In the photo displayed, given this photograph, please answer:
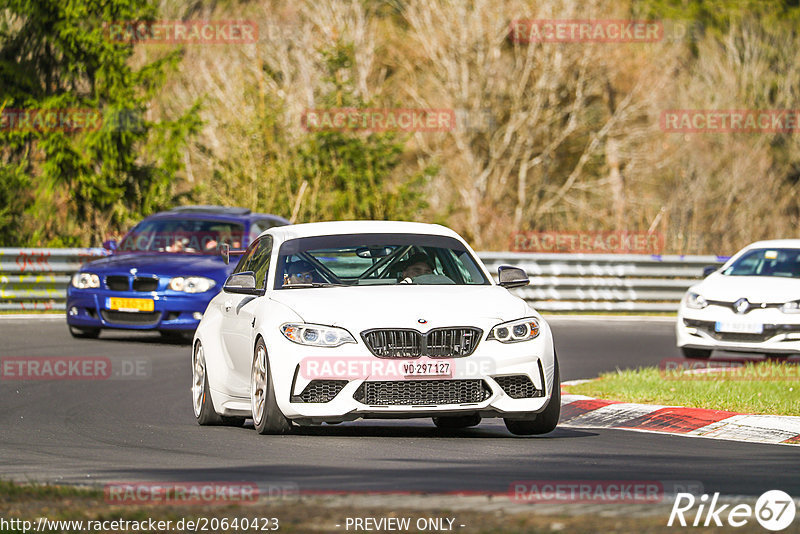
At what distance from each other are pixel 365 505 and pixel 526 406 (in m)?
3.46

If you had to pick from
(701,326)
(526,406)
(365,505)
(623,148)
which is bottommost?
(623,148)

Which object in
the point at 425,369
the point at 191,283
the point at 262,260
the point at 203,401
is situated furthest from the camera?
the point at 191,283

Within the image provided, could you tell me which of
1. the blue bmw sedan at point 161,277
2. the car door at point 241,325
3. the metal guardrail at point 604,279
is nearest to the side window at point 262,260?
the car door at point 241,325

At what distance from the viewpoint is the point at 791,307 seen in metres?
17.4

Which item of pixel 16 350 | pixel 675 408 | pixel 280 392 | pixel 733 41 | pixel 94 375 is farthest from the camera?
pixel 733 41

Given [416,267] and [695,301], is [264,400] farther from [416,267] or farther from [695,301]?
[695,301]

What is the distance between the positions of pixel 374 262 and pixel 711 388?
13.6 feet

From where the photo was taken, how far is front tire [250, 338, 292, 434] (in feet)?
32.8

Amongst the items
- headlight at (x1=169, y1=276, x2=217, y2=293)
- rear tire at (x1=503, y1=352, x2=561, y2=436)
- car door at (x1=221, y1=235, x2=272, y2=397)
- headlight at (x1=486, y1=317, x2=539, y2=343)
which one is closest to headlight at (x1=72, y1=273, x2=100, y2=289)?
headlight at (x1=169, y1=276, x2=217, y2=293)

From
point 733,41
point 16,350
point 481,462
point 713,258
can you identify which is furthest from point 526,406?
point 733,41

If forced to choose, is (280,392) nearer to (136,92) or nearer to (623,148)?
(136,92)

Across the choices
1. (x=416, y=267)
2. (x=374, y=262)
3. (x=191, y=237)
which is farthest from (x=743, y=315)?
(x=374, y=262)

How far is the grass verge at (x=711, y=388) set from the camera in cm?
1262

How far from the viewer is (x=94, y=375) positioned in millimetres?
15367
